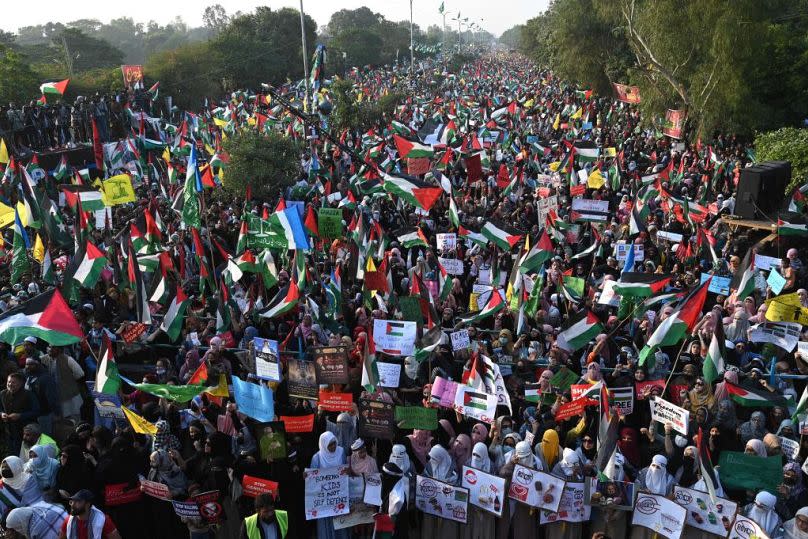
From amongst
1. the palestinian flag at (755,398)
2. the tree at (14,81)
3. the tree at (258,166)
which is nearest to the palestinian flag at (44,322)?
the palestinian flag at (755,398)

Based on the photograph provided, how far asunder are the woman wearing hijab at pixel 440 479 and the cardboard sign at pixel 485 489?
0.17 m

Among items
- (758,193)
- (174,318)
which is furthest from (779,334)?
(174,318)

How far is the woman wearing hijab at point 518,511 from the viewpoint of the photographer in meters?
6.08

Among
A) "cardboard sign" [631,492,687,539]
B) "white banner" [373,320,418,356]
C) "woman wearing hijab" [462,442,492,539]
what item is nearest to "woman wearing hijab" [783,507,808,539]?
"cardboard sign" [631,492,687,539]

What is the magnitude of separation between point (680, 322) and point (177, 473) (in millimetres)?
5417

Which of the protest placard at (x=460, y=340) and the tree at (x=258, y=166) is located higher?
the tree at (x=258, y=166)

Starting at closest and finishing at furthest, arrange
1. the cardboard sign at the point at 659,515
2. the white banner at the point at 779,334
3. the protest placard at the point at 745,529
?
the protest placard at the point at 745,529 < the cardboard sign at the point at 659,515 < the white banner at the point at 779,334

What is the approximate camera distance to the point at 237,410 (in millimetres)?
7059

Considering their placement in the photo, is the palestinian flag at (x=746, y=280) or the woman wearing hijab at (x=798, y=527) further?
the palestinian flag at (x=746, y=280)

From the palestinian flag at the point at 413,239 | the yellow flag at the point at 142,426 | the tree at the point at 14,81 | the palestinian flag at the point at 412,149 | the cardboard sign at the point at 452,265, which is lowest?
the yellow flag at the point at 142,426

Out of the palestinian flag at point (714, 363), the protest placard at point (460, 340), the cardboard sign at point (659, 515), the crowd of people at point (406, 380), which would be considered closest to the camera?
the cardboard sign at point (659, 515)

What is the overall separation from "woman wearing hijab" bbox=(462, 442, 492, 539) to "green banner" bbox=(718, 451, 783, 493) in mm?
1985

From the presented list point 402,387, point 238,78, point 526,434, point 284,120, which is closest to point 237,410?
point 402,387

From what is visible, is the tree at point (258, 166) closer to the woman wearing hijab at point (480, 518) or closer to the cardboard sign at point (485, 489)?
the woman wearing hijab at point (480, 518)
